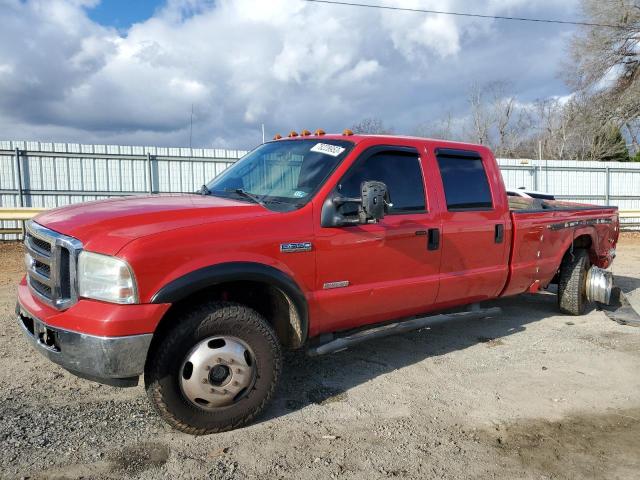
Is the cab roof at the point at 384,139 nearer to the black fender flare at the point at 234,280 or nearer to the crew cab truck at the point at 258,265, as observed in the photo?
the crew cab truck at the point at 258,265

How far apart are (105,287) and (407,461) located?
6.57ft

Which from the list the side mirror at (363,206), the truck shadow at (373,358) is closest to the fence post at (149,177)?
the truck shadow at (373,358)

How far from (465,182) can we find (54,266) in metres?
3.46

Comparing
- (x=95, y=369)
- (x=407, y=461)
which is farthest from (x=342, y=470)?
(x=95, y=369)

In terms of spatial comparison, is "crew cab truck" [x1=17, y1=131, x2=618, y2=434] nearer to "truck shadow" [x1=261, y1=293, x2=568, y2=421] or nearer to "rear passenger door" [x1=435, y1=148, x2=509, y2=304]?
"rear passenger door" [x1=435, y1=148, x2=509, y2=304]

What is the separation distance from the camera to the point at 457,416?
12.0 feet

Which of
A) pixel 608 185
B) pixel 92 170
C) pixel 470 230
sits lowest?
pixel 470 230

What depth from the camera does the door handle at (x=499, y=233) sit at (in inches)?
193

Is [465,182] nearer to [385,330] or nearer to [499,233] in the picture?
[499,233]

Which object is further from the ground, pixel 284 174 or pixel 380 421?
pixel 284 174

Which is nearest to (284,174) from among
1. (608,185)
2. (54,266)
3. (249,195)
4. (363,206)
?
(249,195)

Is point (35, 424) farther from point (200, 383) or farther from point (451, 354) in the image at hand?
point (451, 354)

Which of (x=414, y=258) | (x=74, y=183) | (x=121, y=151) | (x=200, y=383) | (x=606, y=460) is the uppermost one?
(x=121, y=151)

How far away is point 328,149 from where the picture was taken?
160 inches
